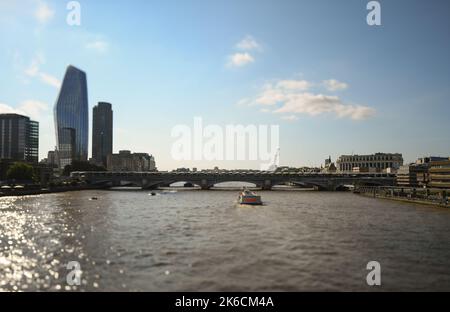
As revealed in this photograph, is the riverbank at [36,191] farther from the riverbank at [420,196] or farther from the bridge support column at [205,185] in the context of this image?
the riverbank at [420,196]

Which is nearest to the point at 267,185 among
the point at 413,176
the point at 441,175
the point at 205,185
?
the point at 205,185

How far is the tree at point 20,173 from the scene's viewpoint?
532ft

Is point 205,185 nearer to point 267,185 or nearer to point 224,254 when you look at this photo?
point 267,185

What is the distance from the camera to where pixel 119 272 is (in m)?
25.0

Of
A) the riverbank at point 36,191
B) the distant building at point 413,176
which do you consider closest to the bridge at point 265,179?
the distant building at point 413,176

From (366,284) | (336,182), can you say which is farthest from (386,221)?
(336,182)

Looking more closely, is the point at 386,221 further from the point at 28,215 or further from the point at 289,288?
the point at 28,215

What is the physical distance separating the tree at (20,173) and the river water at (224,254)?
12962cm

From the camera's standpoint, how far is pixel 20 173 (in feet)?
538

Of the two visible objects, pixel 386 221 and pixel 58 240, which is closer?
pixel 58 240

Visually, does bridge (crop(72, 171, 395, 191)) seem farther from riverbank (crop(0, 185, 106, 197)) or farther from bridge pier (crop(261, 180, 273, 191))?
riverbank (crop(0, 185, 106, 197))

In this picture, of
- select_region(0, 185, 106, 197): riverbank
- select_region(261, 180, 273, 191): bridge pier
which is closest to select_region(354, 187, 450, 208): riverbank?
select_region(261, 180, 273, 191): bridge pier

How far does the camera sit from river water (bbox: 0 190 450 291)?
74.9ft
